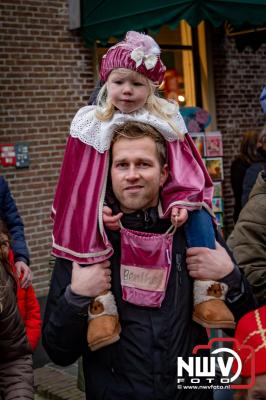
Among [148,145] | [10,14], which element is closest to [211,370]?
[148,145]

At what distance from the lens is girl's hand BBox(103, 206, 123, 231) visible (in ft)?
7.89

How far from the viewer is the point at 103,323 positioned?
92.7 inches

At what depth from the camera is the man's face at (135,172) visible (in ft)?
7.83

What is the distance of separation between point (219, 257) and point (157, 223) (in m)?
0.29

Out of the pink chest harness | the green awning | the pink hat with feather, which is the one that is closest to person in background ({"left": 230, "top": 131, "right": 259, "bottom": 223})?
the green awning

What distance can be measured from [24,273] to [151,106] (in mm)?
2541

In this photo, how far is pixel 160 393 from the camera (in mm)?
2367

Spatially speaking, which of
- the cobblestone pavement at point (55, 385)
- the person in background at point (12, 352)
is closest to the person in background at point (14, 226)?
the cobblestone pavement at point (55, 385)

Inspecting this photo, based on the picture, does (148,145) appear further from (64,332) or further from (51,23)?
(51,23)

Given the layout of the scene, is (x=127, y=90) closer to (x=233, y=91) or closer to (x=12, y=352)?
(x=12, y=352)

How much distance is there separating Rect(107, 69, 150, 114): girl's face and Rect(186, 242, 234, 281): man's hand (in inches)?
24.6

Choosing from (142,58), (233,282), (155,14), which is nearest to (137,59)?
(142,58)

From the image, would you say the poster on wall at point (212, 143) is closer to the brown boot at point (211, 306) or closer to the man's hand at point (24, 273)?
the man's hand at point (24, 273)

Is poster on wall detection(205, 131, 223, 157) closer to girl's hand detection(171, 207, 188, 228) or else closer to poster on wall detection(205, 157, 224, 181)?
poster on wall detection(205, 157, 224, 181)
